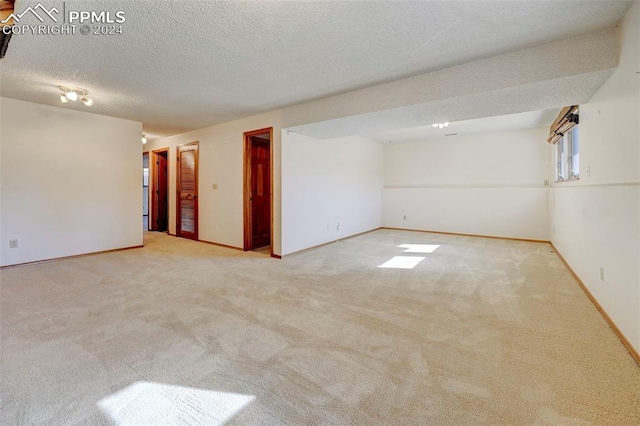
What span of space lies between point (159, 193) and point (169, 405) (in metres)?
6.93

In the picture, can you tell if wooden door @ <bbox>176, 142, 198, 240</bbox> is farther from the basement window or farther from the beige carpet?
the basement window

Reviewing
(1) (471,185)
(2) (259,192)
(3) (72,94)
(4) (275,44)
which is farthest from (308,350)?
(1) (471,185)

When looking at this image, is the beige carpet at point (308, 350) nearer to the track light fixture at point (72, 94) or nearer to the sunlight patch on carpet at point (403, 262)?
the sunlight patch on carpet at point (403, 262)

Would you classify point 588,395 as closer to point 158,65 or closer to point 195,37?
point 195,37

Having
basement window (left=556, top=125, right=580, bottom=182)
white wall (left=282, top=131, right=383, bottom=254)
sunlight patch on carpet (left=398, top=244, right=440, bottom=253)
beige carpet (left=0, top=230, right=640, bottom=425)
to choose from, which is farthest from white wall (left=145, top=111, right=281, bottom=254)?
basement window (left=556, top=125, right=580, bottom=182)

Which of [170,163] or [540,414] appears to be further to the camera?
[170,163]

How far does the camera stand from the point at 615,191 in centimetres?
215

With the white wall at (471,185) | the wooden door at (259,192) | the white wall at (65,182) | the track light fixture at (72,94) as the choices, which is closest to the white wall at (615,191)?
the white wall at (471,185)

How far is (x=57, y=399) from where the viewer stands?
1.42 meters

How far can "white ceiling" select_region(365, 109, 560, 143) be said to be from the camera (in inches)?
194

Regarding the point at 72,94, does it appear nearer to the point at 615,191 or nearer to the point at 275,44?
the point at 275,44

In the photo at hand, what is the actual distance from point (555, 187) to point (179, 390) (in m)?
6.11

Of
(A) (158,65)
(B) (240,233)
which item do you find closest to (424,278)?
(B) (240,233)

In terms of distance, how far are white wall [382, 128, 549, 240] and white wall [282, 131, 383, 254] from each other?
0.73 m
